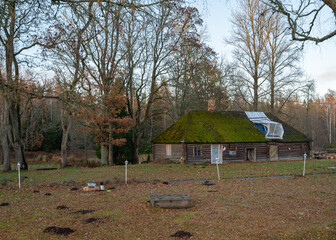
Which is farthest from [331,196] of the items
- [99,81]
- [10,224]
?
[99,81]

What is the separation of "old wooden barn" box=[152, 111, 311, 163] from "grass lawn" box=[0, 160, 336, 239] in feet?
42.5

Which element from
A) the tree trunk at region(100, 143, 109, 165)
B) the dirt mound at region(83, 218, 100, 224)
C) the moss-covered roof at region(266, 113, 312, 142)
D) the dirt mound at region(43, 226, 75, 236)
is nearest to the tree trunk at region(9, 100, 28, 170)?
the tree trunk at region(100, 143, 109, 165)

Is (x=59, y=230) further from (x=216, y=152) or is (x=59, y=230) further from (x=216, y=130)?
(x=216, y=130)

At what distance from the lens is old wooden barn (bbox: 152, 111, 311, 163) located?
1140 inches

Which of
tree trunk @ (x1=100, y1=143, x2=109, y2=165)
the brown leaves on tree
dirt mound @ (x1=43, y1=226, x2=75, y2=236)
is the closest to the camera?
dirt mound @ (x1=43, y1=226, x2=75, y2=236)

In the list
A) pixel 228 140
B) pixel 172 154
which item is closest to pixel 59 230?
pixel 172 154

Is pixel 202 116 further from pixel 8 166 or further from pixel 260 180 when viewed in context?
pixel 8 166

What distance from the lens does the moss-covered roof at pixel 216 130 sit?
29391mm

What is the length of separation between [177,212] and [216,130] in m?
21.3

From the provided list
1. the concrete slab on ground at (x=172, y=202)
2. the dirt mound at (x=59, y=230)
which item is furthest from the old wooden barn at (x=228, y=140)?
the dirt mound at (x=59, y=230)

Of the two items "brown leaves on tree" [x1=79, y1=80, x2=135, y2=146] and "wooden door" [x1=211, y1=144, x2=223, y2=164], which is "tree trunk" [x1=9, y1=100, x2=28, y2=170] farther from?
"wooden door" [x1=211, y1=144, x2=223, y2=164]

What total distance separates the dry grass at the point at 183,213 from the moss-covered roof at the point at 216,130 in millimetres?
14109

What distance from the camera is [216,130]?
30.9 m

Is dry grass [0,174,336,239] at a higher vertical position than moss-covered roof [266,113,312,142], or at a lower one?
lower
